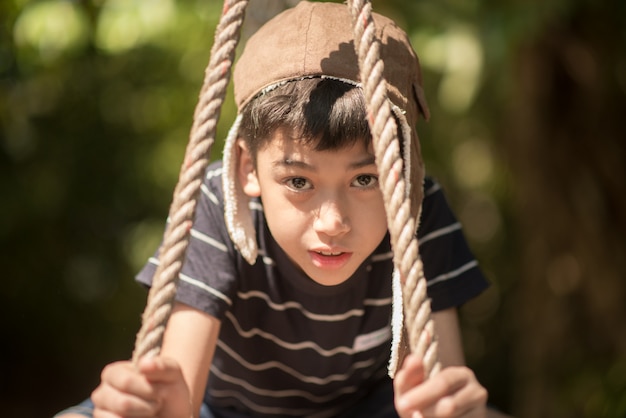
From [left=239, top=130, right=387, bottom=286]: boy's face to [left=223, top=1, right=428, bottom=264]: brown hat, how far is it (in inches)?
2.0

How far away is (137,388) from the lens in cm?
79

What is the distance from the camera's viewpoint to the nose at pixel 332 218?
0.92 metres

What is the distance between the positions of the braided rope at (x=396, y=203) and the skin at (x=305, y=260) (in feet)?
0.09

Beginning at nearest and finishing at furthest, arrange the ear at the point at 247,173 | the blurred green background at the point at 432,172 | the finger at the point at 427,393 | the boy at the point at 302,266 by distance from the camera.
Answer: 1. the finger at the point at 427,393
2. the boy at the point at 302,266
3. the ear at the point at 247,173
4. the blurred green background at the point at 432,172

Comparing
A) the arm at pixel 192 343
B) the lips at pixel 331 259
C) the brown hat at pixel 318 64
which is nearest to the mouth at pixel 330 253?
the lips at pixel 331 259

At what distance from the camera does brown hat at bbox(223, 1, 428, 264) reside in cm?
95

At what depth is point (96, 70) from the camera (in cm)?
240

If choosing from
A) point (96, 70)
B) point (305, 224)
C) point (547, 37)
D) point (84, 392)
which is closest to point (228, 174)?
point (305, 224)

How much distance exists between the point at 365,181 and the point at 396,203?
0.15 metres

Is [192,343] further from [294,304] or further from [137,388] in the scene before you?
[137,388]

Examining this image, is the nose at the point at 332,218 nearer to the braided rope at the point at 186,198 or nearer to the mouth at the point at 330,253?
the mouth at the point at 330,253

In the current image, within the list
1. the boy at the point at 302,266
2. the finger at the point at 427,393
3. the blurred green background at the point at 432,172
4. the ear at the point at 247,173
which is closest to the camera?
the finger at the point at 427,393

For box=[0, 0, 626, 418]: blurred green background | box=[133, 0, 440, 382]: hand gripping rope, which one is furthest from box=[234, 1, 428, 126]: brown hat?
box=[0, 0, 626, 418]: blurred green background

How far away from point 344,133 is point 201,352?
1.11 ft
